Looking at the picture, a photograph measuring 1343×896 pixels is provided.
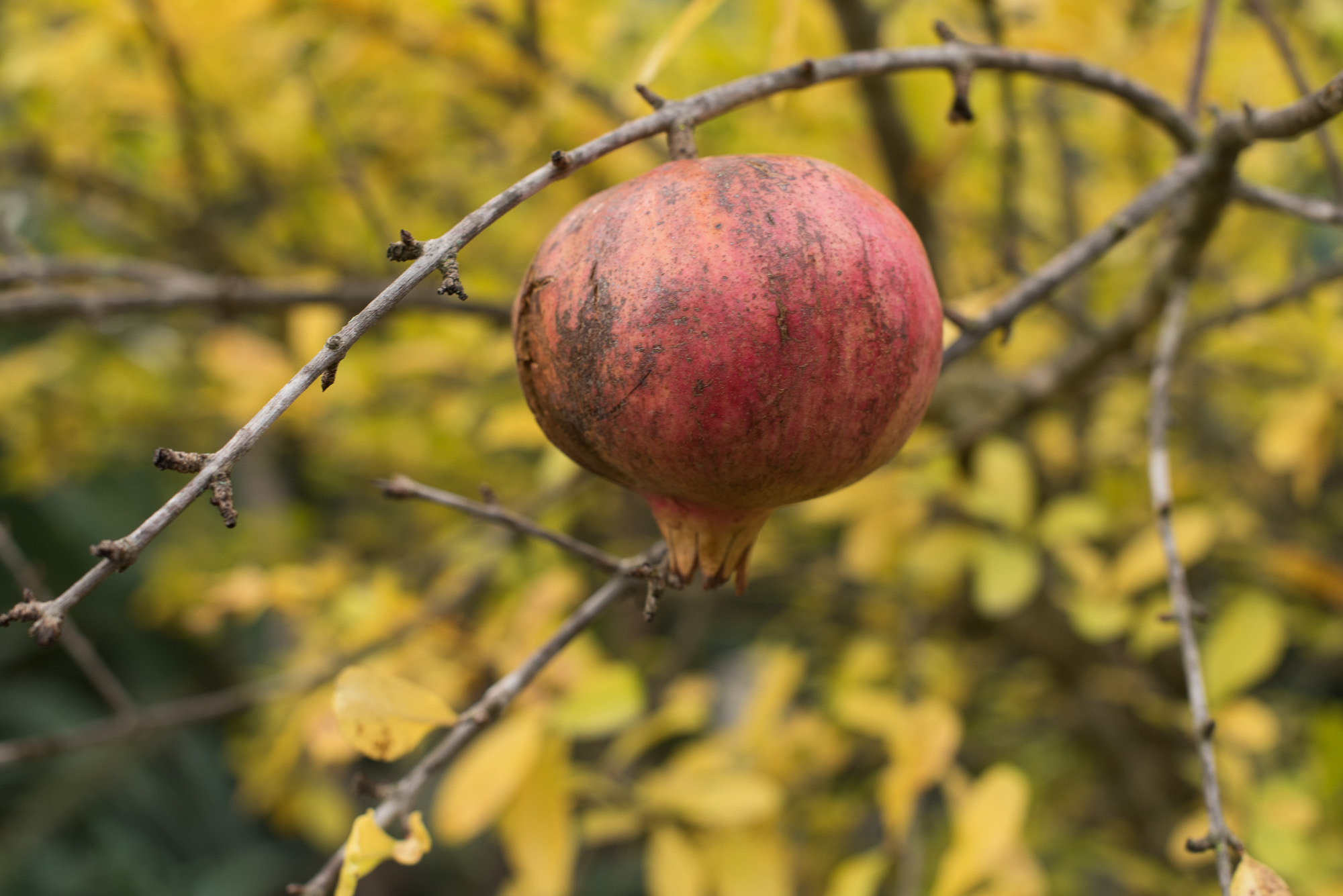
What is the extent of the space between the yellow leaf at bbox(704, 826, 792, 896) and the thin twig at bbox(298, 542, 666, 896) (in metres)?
0.65

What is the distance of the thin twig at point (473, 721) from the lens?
0.61 metres

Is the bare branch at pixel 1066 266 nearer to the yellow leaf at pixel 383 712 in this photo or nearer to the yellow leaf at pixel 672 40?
the yellow leaf at pixel 672 40

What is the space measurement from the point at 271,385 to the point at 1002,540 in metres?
1.13

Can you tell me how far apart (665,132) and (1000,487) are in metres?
1.01

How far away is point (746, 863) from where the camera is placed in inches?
48.3

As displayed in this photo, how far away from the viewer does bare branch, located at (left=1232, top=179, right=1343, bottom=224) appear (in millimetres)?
797

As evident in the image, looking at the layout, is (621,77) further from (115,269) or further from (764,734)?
(764,734)

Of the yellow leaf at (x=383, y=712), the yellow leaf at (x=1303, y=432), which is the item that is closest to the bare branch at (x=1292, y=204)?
the yellow leaf at (x=1303, y=432)

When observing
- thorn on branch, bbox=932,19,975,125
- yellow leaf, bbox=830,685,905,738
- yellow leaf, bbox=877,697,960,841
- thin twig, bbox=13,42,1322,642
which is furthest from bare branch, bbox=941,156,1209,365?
yellow leaf, bbox=830,685,905,738

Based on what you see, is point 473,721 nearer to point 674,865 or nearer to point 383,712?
point 383,712

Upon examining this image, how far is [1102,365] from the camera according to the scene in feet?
4.12

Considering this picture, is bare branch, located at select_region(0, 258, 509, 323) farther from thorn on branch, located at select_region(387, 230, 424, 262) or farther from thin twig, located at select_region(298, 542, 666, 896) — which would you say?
thorn on branch, located at select_region(387, 230, 424, 262)

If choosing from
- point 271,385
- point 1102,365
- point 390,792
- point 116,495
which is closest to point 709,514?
point 390,792

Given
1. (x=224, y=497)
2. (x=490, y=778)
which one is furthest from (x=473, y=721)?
(x=490, y=778)
